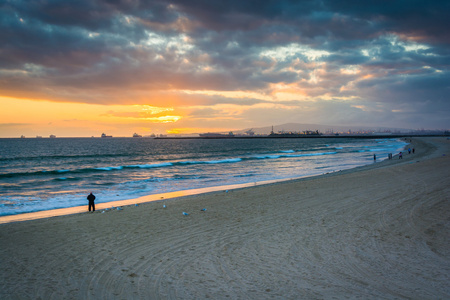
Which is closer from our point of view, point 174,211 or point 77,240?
point 77,240

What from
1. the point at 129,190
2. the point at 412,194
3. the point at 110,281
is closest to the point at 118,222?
the point at 110,281

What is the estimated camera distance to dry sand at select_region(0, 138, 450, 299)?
5.46 meters

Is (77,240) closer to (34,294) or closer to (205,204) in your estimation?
(34,294)

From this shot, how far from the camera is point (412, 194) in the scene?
536 inches

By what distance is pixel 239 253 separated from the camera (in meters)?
7.18

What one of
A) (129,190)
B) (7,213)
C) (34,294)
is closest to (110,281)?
(34,294)

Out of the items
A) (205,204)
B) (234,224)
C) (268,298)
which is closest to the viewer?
(268,298)

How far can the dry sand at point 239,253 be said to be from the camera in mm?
5465

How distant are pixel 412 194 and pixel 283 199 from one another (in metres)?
5.96

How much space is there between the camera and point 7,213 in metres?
14.1

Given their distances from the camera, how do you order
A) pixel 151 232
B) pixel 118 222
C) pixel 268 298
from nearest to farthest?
1. pixel 268 298
2. pixel 151 232
3. pixel 118 222

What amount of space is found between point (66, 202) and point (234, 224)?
11.8 m

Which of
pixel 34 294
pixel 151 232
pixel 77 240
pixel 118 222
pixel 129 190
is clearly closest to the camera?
pixel 34 294

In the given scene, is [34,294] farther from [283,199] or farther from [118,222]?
[283,199]
